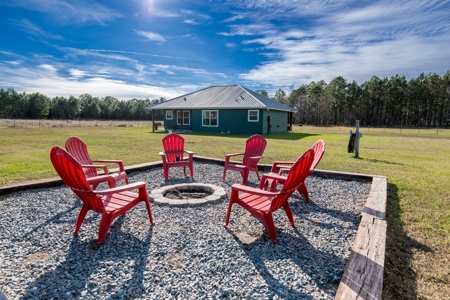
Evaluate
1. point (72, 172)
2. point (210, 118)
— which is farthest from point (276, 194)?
point (210, 118)

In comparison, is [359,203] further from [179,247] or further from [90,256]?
[90,256]

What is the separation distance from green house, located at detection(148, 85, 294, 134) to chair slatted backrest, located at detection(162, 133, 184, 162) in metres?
12.9

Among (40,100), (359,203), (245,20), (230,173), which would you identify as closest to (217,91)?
(245,20)

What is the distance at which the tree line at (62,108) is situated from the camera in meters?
52.4

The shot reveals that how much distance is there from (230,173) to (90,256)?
3.56m

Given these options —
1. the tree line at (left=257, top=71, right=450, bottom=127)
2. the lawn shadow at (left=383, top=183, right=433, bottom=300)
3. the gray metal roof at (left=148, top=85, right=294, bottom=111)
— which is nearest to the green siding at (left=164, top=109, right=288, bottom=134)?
the gray metal roof at (left=148, top=85, right=294, bottom=111)

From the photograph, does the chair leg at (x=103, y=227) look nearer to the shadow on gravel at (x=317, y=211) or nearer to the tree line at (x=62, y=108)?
the shadow on gravel at (x=317, y=211)

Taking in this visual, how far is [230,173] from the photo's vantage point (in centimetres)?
546

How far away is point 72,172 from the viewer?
7.35ft

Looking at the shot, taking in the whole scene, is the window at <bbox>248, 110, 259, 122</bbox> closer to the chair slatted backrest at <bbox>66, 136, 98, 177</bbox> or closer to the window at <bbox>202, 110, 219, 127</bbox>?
the window at <bbox>202, 110, 219, 127</bbox>

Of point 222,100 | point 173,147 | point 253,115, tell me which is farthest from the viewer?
point 222,100

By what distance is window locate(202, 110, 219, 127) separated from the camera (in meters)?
19.6

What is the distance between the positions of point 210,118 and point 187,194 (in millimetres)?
16085

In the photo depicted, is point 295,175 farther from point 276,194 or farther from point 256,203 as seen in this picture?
point 256,203
